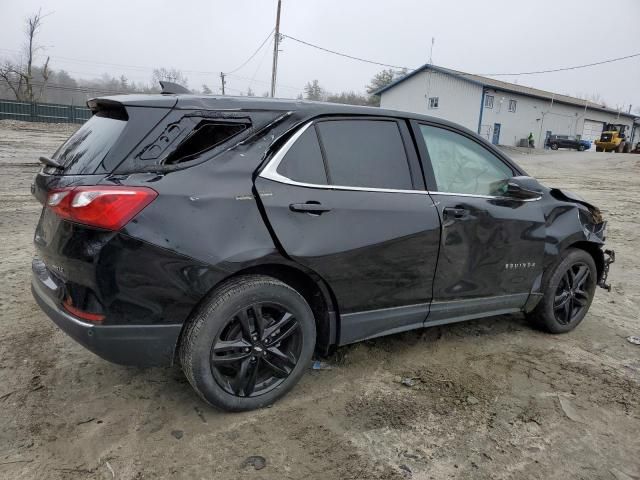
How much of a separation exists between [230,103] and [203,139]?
0.28m

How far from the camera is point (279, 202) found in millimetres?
2592

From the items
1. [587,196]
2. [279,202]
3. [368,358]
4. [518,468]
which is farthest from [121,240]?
[587,196]

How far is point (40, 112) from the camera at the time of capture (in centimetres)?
3641

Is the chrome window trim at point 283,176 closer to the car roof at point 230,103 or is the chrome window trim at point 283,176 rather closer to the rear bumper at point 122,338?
the car roof at point 230,103

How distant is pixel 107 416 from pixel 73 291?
31.3 inches

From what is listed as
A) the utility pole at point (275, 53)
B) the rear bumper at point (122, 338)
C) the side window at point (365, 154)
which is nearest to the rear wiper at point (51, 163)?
the rear bumper at point (122, 338)

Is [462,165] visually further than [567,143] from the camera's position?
No

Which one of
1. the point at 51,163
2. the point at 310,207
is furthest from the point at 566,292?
the point at 51,163

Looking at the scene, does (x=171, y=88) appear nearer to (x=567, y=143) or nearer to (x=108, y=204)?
(x=108, y=204)

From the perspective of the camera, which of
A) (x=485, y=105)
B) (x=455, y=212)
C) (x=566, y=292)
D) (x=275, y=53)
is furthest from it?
(x=485, y=105)

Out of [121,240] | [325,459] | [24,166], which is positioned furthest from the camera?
[24,166]

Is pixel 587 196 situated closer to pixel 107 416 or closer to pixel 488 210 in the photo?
pixel 488 210

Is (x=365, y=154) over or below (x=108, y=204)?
over

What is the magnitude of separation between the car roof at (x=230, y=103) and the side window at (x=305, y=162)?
16 cm
